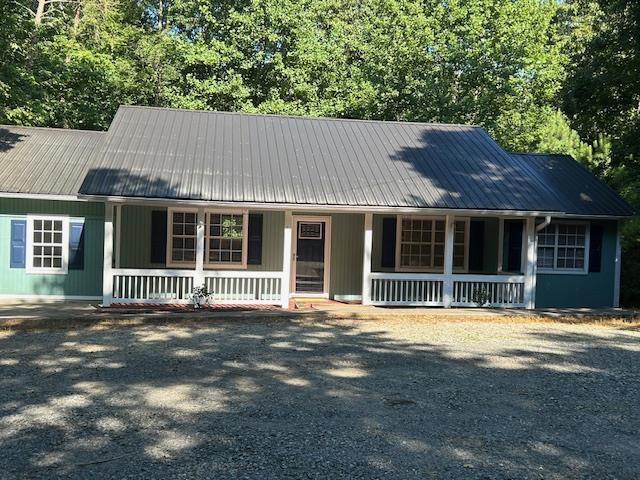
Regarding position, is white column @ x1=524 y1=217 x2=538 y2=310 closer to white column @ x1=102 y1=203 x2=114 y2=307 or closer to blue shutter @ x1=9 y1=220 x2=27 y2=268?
white column @ x1=102 y1=203 x2=114 y2=307

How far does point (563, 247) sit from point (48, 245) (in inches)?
505

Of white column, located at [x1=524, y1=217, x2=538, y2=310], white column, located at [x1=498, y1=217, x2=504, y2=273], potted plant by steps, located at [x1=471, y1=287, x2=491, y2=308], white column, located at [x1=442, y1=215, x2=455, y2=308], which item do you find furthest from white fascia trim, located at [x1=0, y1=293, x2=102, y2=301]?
white column, located at [x1=524, y1=217, x2=538, y2=310]

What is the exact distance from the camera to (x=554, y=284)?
15.7m

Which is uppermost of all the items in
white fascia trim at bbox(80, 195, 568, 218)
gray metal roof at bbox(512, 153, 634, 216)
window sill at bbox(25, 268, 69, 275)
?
gray metal roof at bbox(512, 153, 634, 216)

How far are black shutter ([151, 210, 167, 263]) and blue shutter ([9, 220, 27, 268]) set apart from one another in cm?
298

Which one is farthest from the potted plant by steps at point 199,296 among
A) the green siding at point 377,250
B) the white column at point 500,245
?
the white column at point 500,245

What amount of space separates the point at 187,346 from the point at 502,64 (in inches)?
779

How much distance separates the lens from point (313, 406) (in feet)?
21.0

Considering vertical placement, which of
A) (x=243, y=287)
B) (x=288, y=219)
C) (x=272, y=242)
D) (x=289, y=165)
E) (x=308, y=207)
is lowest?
(x=243, y=287)

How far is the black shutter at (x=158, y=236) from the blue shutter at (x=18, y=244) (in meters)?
2.98

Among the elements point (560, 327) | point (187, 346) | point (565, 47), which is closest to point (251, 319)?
point (187, 346)

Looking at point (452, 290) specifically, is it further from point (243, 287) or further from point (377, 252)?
point (243, 287)

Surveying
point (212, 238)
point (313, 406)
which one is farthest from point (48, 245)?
point (313, 406)

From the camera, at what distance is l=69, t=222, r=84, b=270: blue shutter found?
Answer: 14.6m
